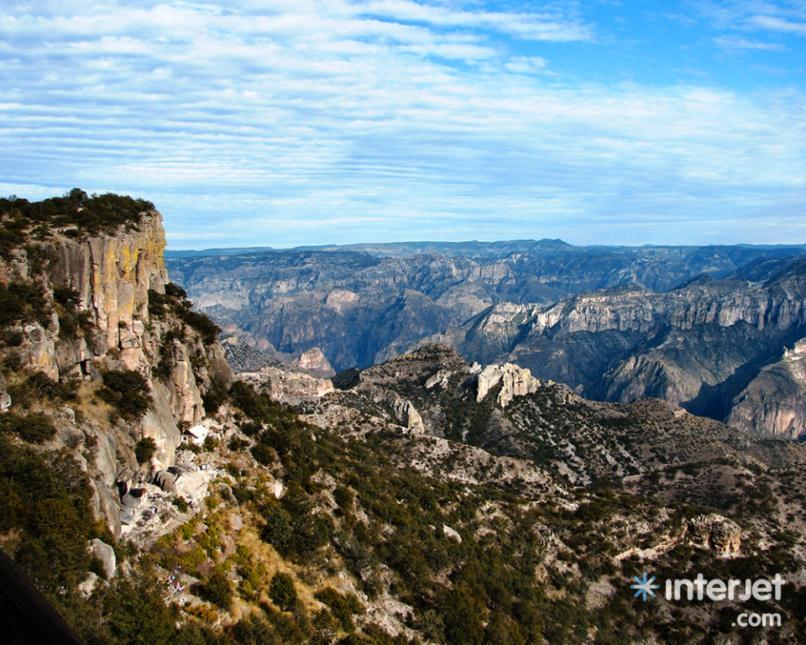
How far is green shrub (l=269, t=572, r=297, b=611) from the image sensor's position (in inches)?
1362

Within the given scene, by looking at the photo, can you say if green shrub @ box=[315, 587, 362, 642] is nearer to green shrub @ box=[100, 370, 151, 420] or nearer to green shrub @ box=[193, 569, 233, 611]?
green shrub @ box=[193, 569, 233, 611]

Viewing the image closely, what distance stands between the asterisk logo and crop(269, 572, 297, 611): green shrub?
40412mm

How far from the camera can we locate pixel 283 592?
1384 inches

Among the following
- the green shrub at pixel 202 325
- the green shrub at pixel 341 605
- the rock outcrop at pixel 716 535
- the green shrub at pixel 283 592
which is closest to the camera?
the green shrub at pixel 283 592

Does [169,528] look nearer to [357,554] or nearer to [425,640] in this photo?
[357,554]

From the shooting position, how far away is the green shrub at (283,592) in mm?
34594

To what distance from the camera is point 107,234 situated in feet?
143

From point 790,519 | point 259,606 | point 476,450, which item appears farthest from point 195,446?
point 790,519

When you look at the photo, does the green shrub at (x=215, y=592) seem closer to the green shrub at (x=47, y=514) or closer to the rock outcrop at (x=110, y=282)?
the green shrub at (x=47, y=514)

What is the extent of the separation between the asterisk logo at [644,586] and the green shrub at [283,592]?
40.4 metres

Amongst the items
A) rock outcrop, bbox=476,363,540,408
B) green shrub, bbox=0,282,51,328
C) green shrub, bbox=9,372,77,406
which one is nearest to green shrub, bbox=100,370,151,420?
green shrub, bbox=9,372,77,406

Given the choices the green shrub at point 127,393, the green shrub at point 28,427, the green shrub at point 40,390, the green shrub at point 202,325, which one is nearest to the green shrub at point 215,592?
the green shrub at point 28,427

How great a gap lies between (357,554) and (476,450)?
226 feet

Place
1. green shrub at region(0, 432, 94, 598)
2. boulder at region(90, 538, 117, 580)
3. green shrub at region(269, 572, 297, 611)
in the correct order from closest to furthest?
1. green shrub at region(0, 432, 94, 598)
2. boulder at region(90, 538, 117, 580)
3. green shrub at region(269, 572, 297, 611)
